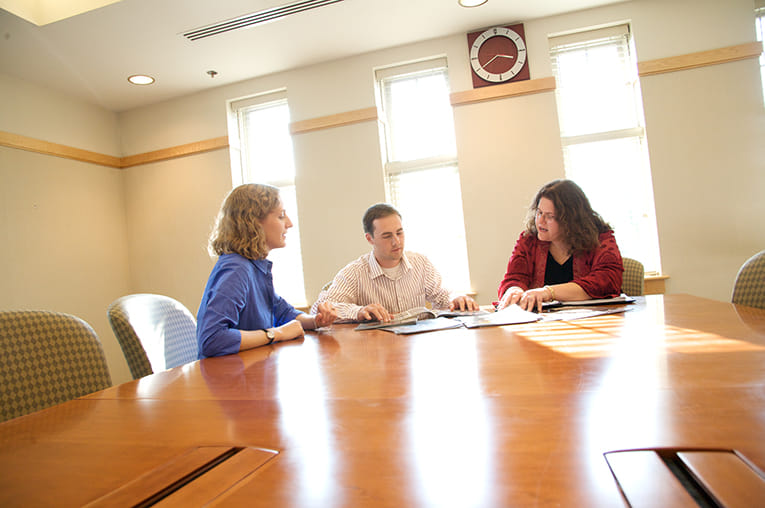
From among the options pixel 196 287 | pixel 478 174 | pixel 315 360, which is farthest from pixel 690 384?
Result: pixel 196 287

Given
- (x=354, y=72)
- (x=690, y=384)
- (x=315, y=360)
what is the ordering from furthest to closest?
(x=354, y=72) → (x=315, y=360) → (x=690, y=384)

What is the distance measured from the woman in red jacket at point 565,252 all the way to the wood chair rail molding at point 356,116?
1973mm

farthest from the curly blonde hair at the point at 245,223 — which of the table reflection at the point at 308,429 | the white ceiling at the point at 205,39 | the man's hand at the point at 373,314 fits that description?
the white ceiling at the point at 205,39

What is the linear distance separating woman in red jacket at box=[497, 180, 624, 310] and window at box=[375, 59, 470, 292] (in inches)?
73.8

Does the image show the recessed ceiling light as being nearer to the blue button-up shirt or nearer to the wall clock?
the wall clock

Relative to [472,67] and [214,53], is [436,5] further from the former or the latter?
[214,53]

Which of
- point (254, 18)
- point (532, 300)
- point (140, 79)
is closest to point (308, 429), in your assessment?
point (532, 300)

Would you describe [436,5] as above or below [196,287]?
above

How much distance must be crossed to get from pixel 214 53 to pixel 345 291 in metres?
2.99

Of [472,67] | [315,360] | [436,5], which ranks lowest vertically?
[315,360]

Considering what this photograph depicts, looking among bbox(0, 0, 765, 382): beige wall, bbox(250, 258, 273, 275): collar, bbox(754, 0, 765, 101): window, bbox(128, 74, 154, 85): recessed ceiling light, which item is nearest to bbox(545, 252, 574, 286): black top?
bbox(250, 258, 273, 275): collar

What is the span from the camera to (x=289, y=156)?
4777 mm

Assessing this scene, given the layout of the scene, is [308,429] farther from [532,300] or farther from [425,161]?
[425,161]

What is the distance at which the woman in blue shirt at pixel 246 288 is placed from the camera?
1.47 metres
